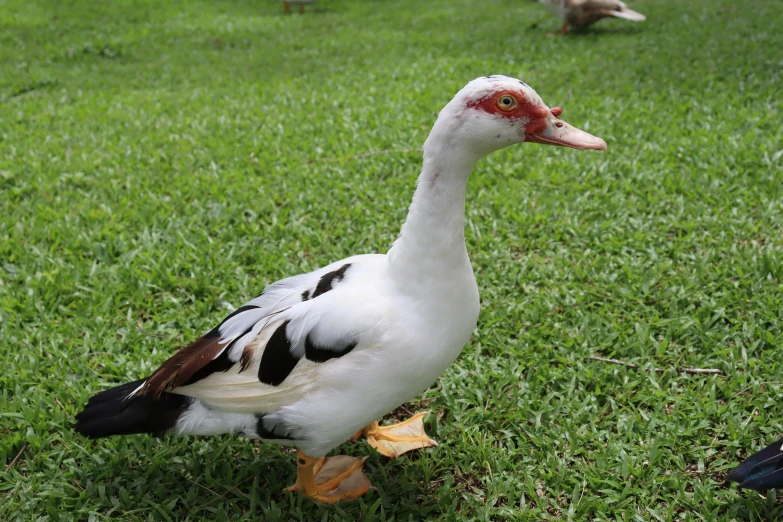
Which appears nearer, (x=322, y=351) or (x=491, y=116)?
(x=491, y=116)

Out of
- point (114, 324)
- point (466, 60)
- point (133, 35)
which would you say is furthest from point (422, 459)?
point (133, 35)

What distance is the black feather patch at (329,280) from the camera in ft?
6.88

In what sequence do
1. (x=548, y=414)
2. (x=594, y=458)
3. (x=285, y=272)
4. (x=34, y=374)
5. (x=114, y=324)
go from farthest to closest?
(x=285, y=272) → (x=114, y=324) → (x=34, y=374) → (x=548, y=414) → (x=594, y=458)

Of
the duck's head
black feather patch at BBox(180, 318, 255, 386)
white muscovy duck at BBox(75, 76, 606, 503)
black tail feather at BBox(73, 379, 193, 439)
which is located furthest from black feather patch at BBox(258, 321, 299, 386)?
the duck's head

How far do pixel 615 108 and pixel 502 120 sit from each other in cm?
371

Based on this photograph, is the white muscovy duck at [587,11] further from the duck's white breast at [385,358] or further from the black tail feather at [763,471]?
the black tail feather at [763,471]

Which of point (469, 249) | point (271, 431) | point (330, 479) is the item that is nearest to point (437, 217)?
point (271, 431)

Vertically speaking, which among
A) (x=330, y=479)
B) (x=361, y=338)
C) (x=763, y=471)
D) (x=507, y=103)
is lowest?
(x=330, y=479)

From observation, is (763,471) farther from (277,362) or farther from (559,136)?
(277,362)

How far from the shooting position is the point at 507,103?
1.81 meters

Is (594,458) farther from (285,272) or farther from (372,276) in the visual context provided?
(285,272)

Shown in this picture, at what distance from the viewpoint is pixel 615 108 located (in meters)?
5.09

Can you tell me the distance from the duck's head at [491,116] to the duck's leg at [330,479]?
3.88ft

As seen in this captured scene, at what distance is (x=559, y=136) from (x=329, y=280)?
0.90m
